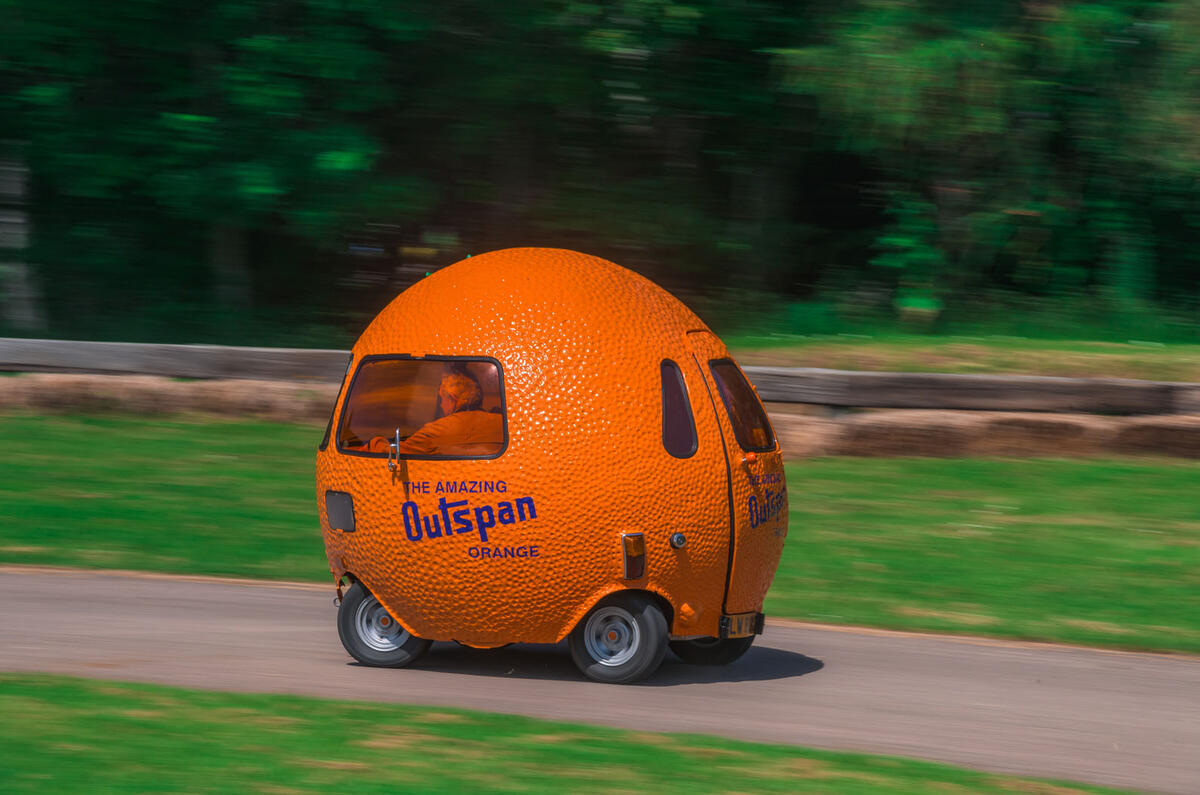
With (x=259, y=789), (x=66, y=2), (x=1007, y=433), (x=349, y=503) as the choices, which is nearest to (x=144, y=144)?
(x=66, y=2)

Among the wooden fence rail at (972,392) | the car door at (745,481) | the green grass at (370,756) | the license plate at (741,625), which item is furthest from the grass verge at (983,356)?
the green grass at (370,756)

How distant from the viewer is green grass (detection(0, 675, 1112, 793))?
19.0 feet

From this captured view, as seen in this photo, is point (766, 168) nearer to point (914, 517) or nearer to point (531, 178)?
point (531, 178)

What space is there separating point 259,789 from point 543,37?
1708 centimetres

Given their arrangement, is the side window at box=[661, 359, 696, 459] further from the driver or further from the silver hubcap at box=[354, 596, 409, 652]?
the silver hubcap at box=[354, 596, 409, 652]

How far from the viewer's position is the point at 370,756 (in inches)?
242

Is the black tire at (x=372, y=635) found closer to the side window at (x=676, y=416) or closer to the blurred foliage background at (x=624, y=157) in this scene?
the side window at (x=676, y=416)

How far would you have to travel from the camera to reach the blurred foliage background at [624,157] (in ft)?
67.4

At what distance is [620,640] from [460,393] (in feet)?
4.67

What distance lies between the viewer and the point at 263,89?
66.8 ft

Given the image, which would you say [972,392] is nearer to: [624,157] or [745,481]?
[745,481]

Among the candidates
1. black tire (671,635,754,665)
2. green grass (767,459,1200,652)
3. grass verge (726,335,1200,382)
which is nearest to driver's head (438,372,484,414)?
black tire (671,635,754,665)

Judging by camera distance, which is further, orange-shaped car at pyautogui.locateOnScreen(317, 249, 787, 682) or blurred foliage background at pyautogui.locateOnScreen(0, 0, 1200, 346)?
blurred foliage background at pyautogui.locateOnScreen(0, 0, 1200, 346)

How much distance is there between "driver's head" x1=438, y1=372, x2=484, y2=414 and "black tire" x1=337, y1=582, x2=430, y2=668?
1.06 m
